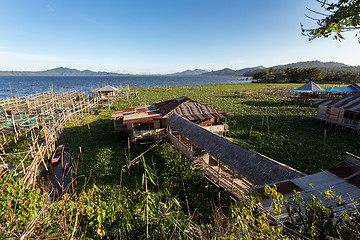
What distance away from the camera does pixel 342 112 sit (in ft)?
71.7

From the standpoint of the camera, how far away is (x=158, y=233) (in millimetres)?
4574

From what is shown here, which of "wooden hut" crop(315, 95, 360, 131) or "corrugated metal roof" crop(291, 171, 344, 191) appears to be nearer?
"corrugated metal roof" crop(291, 171, 344, 191)

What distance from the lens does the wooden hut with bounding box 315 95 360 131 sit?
20312 mm

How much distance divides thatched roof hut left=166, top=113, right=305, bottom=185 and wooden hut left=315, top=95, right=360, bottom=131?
62.0 feet

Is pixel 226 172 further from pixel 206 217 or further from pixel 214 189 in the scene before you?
pixel 206 217

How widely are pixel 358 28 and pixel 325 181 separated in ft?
19.8

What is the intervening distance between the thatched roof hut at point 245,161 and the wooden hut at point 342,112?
18895 mm

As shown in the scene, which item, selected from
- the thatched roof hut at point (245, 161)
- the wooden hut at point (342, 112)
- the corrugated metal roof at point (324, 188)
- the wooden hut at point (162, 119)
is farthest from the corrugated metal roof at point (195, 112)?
the wooden hut at point (342, 112)

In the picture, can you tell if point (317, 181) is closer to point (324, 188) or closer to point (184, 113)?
point (324, 188)

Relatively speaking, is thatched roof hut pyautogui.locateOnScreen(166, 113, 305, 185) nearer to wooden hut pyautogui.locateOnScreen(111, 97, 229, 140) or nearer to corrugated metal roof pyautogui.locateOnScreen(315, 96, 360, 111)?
wooden hut pyautogui.locateOnScreen(111, 97, 229, 140)

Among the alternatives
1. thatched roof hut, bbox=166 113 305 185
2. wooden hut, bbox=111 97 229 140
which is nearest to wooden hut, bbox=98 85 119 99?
wooden hut, bbox=111 97 229 140

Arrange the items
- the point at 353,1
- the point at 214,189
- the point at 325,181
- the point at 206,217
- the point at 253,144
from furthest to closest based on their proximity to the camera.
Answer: the point at 253,144 → the point at 214,189 → the point at 206,217 → the point at 325,181 → the point at 353,1

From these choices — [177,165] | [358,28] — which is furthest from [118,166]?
[358,28]

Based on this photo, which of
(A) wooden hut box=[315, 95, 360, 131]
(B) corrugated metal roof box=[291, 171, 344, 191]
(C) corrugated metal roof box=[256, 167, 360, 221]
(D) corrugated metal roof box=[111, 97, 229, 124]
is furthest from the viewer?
(A) wooden hut box=[315, 95, 360, 131]
